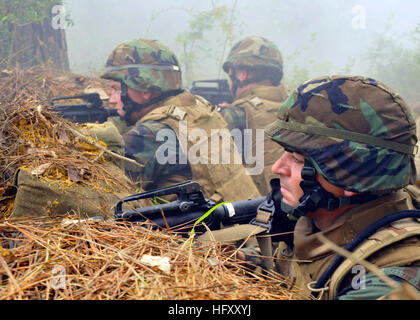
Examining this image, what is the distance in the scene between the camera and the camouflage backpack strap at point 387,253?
137cm

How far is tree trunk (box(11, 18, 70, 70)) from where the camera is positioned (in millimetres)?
6035

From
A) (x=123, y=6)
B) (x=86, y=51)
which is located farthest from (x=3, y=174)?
(x=123, y=6)

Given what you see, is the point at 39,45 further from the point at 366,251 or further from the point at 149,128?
the point at 366,251

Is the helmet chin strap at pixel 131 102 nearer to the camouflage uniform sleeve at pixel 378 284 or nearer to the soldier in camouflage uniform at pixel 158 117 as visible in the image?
the soldier in camouflage uniform at pixel 158 117

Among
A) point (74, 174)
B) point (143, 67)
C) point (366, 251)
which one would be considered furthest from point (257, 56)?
point (366, 251)

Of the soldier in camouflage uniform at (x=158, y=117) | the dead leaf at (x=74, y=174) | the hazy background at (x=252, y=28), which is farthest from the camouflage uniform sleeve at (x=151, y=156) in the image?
the hazy background at (x=252, y=28)

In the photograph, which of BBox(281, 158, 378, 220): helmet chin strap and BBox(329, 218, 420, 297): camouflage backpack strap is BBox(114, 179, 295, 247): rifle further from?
BBox(329, 218, 420, 297): camouflage backpack strap

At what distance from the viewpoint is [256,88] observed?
244 inches

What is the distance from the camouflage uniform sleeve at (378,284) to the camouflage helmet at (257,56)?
18.5 ft

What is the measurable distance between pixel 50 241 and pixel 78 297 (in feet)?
1.35

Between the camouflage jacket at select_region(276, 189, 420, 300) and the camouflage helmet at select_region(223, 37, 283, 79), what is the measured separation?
5.10 metres

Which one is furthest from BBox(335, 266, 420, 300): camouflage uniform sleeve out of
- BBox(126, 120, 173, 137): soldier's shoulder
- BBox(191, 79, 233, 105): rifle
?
BBox(191, 79, 233, 105): rifle
